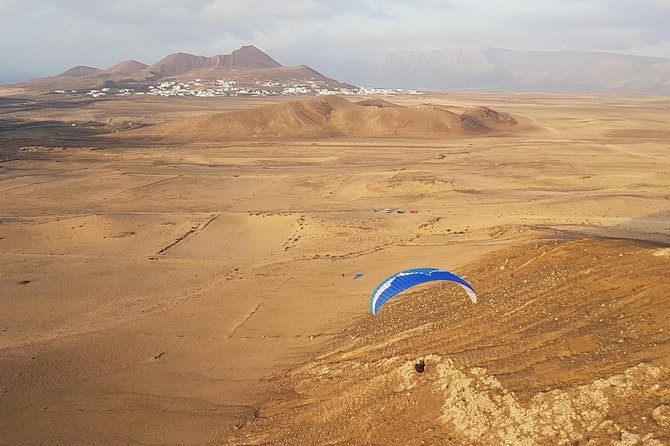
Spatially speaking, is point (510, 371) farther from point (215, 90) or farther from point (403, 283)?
point (215, 90)

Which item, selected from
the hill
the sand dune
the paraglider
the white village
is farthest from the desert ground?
the white village

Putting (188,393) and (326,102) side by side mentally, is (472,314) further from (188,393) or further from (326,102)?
(326,102)

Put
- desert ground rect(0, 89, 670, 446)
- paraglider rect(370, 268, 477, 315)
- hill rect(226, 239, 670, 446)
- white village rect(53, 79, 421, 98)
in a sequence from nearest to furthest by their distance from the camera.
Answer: hill rect(226, 239, 670, 446), desert ground rect(0, 89, 670, 446), paraglider rect(370, 268, 477, 315), white village rect(53, 79, 421, 98)

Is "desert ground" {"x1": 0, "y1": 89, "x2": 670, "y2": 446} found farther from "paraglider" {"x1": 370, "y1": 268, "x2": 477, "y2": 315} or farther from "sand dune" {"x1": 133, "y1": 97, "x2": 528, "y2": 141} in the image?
"sand dune" {"x1": 133, "y1": 97, "x2": 528, "y2": 141}

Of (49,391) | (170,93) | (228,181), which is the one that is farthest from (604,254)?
(170,93)

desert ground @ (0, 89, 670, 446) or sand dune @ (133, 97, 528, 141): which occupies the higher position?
sand dune @ (133, 97, 528, 141)

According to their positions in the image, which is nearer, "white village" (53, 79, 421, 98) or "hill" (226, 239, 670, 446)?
"hill" (226, 239, 670, 446)
